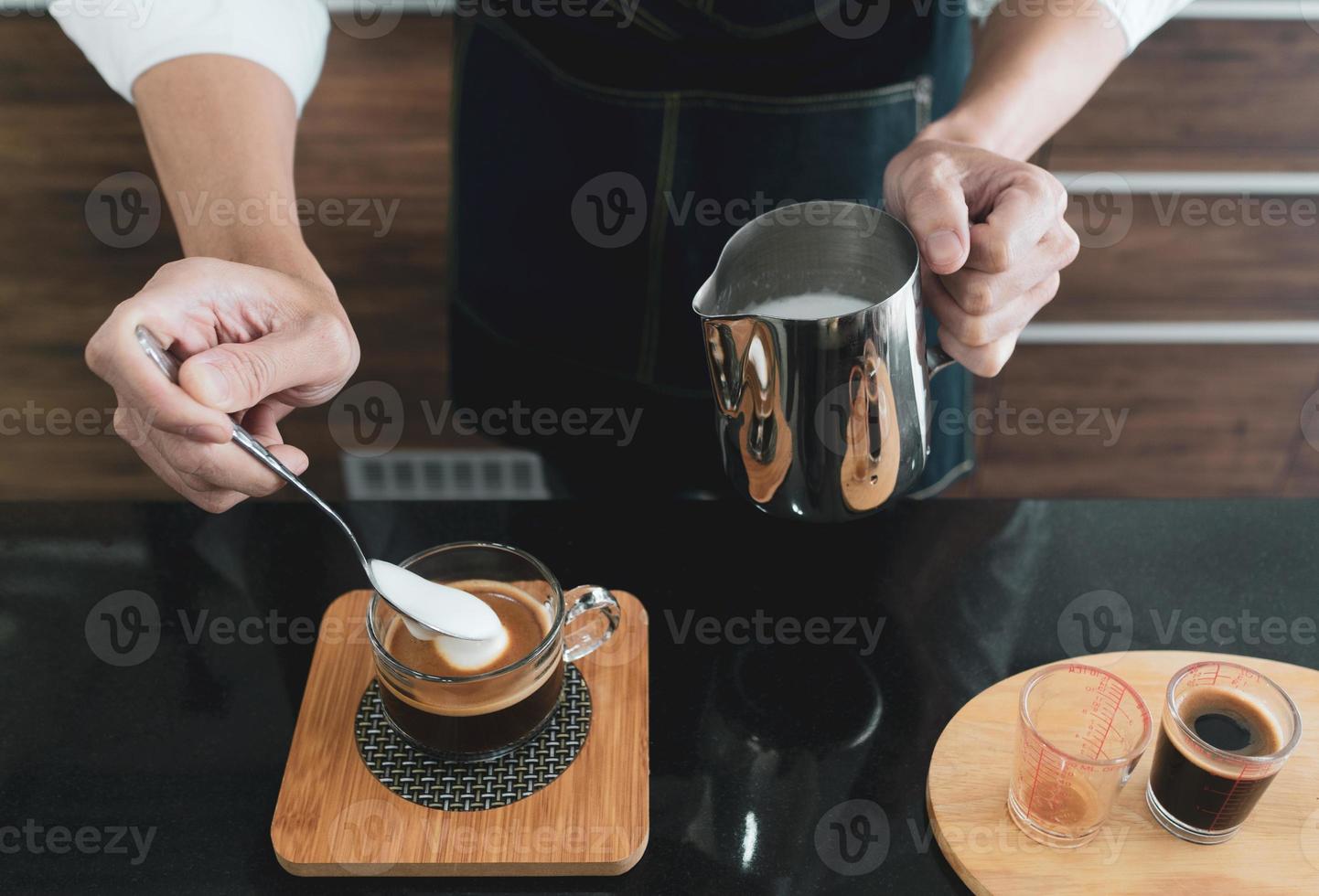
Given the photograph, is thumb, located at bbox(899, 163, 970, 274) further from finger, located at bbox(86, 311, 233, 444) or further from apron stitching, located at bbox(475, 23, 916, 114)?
finger, located at bbox(86, 311, 233, 444)

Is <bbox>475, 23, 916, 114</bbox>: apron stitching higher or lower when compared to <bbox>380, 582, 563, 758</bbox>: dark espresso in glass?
higher

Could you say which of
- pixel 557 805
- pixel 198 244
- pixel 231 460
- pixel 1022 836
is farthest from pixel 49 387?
pixel 1022 836

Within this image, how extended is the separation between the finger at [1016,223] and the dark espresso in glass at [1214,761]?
354mm

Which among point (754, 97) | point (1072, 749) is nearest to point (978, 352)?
point (1072, 749)

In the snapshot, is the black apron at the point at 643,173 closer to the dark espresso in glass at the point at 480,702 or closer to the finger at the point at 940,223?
the finger at the point at 940,223

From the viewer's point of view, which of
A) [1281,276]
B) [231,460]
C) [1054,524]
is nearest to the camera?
[231,460]

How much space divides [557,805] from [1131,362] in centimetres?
178

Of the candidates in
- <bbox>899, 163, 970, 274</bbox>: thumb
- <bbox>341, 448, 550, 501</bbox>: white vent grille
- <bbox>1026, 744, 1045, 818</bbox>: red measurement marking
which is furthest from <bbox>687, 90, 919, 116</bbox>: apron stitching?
<bbox>341, 448, 550, 501</bbox>: white vent grille

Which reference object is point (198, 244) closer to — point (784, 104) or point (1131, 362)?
point (784, 104)

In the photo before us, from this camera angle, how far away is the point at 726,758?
0.87 m

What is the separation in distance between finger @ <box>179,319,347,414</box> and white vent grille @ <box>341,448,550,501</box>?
4.43 ft

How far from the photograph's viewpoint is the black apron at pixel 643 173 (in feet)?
3.76

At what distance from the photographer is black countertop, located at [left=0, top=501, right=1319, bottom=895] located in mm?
808

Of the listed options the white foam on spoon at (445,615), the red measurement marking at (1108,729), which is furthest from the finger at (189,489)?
the red measurement marking at (1108,729)
